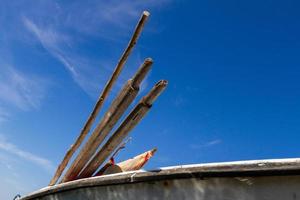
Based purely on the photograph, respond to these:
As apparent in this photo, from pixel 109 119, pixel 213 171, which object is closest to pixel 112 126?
pixel 109 119

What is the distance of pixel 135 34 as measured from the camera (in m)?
5.71

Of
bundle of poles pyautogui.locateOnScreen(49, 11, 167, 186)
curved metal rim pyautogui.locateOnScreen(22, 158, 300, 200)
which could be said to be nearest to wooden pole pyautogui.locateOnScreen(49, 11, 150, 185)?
bundle of poles pyautogui.locateOnScreen(49, 11, 167, 186)

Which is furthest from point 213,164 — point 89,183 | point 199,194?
point 89,183

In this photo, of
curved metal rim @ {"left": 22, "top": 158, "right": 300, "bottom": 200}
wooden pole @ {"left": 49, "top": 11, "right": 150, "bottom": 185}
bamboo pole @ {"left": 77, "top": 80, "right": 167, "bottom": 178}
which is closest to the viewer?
curved metal rim @ {"left": 22, "top": 158, "right": 300, "bottom": 200}

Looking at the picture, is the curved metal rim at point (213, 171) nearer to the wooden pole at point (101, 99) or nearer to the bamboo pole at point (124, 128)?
the bamboo pole at point (124, 128)

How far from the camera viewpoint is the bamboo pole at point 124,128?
16.9ft

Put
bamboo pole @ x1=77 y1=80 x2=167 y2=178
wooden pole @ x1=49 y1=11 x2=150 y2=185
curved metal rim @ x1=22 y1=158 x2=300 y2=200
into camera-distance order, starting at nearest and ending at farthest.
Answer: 1. curved metal rim @ x1=22 y1=158 x2=300 y2=200
2. bamboo pole @ x1=77 y1=80 x2=167 y2=178
3. wooden pole @ x1=49 y1=11 x2=150 y2=185

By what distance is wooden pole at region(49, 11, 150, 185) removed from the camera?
5.67m

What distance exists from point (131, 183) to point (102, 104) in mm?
1755

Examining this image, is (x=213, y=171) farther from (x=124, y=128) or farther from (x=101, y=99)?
(x=101, y=99)

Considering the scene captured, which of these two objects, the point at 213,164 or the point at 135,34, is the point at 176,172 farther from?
the point at 135,34

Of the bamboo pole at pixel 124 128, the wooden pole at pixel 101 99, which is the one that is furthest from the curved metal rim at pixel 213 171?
the wooden pole at pixel 101 99

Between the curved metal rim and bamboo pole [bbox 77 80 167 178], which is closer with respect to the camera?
the curved metal rim

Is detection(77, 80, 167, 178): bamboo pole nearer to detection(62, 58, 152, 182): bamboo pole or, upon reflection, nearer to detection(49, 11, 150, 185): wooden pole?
detection(62, 58, 152, 182): bamboo pole
